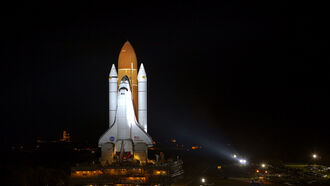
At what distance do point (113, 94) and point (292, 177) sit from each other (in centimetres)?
1852

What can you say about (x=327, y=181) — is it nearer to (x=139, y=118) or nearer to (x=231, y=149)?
(x=139, y=118)

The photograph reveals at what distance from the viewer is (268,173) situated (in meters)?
47.1

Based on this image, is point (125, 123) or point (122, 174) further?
point (125, 123)

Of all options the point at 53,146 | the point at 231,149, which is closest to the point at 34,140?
the point at 53,146

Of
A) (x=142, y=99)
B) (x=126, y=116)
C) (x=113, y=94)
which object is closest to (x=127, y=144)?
(x=126, y=116)

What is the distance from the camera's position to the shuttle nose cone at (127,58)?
41.1m

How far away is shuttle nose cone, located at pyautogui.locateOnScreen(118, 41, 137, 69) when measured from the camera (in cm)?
4112

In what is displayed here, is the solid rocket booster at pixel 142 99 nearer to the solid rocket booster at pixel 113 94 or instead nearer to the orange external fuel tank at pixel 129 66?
the orange external fuel tank at pixel 129 66

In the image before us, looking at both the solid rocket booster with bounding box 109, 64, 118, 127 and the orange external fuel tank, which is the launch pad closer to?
the solid rocket booster with bounding box 109, 64, 118, 127

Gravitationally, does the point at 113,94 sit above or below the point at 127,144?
above

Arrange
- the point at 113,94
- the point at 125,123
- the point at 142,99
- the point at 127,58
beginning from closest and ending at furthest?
1. the point at 125,123
2. the point at 127,58
3. the point at 142,99
4. the point at 113,94

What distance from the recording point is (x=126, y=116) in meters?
39.0

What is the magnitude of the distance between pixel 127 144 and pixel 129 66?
7172 millimetres

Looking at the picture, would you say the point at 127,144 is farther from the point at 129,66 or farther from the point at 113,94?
the point at 129,66
